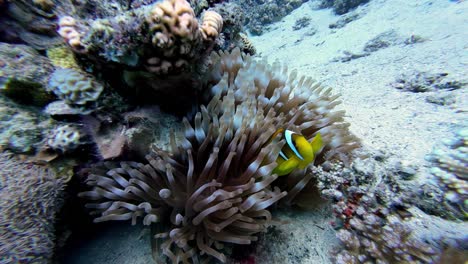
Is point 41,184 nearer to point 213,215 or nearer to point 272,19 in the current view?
point 213,215

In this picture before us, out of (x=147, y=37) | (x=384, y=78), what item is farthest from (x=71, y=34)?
(x=384, y=78)

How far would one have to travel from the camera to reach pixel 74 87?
191cm

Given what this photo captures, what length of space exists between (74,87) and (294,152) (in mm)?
1845

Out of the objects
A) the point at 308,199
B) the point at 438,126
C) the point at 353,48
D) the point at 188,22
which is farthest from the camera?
the point at 353,48

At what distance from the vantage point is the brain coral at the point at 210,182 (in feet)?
5.70

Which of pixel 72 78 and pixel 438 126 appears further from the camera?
pixel 438 126

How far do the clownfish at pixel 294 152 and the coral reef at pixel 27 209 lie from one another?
1763 millimetres

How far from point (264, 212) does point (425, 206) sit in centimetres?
125

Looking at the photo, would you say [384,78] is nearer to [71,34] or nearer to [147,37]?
[147,37]

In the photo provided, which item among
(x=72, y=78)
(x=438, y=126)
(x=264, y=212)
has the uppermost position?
(x=72, y=78)

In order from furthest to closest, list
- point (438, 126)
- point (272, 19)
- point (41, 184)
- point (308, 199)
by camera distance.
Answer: point (272, 19)
point (438, 126)
point (308, 199)
point (41, 184)

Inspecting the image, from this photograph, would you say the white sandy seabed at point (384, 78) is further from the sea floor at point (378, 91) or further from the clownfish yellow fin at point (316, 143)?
the clownfish yellow fin at point (316, 143)

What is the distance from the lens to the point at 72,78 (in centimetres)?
195

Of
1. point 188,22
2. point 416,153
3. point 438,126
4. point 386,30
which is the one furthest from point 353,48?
point 188,22
